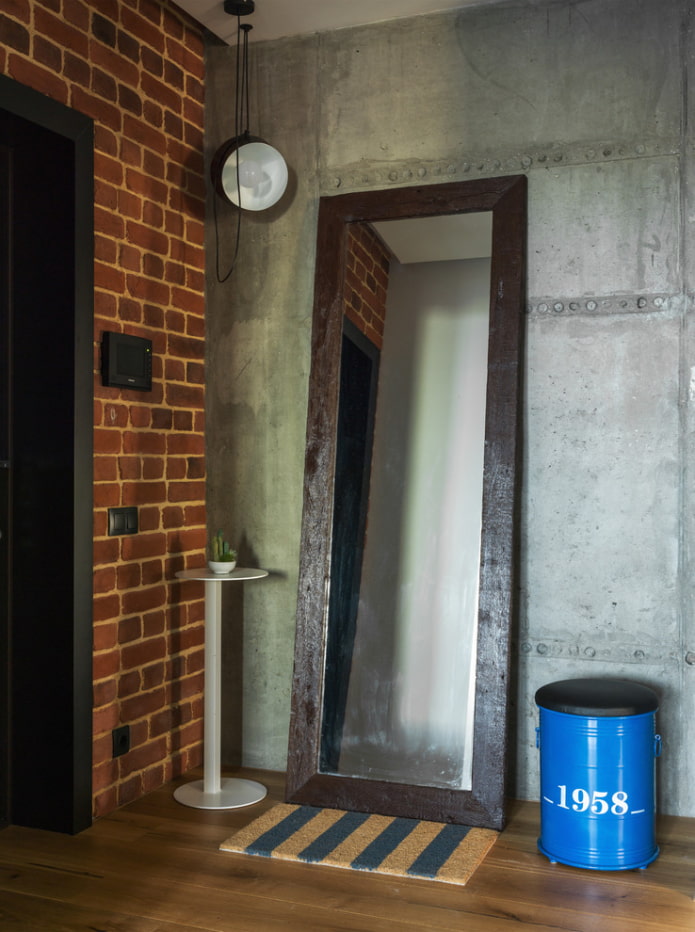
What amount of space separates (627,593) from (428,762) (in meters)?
1.05

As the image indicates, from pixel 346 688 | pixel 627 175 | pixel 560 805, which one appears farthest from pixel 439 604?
pixel 627 175

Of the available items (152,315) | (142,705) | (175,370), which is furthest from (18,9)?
(142,705)

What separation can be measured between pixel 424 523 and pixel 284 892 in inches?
59.5

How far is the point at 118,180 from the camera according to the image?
379 cm

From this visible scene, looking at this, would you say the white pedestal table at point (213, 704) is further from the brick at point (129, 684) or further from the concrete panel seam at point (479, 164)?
the concrete panel seam at point (479, 164)

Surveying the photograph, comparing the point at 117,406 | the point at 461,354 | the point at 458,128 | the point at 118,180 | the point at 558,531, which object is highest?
the point at 458,128

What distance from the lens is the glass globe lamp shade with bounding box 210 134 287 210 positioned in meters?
4.07

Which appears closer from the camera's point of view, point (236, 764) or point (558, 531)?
point (558, 531)

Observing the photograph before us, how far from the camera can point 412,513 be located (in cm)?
386

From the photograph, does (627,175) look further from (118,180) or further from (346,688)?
(346,688)

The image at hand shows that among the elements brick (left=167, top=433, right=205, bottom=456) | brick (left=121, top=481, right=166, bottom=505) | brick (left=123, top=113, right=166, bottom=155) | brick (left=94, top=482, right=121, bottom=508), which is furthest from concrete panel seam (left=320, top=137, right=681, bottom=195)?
brick (left=94, top=482, right=121, bottom=508)

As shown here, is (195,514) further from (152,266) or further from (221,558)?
(152,266)

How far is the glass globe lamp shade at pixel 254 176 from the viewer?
160 inches

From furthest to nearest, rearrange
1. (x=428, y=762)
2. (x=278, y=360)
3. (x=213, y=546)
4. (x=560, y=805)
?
(x=278, y=360)
(x=213, y=546)
(x=428, y=762)
(x=560, y=805)
